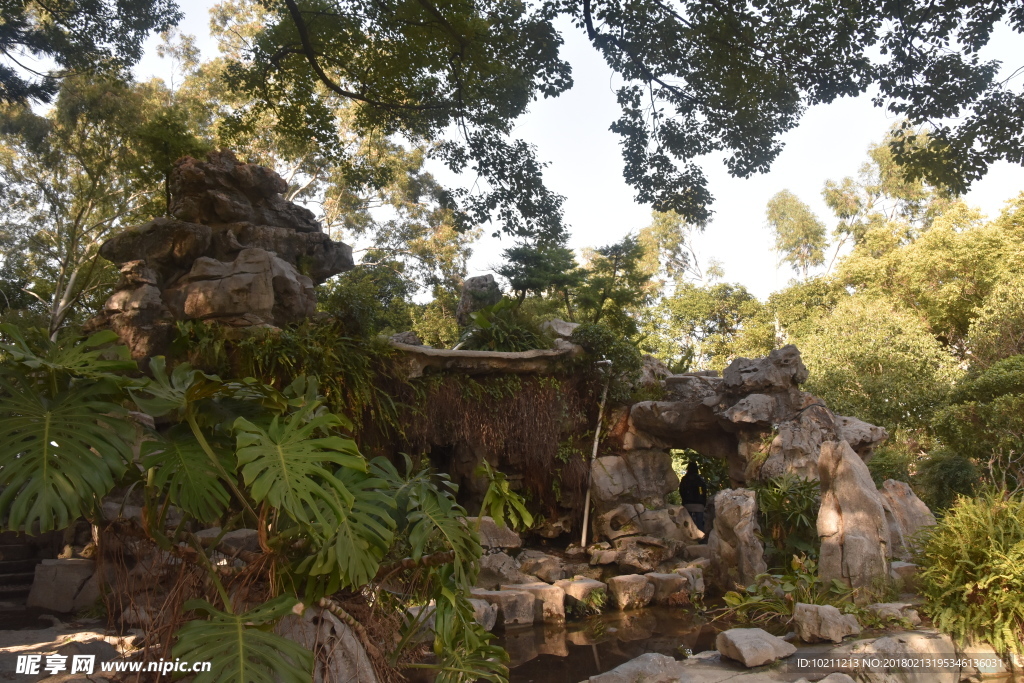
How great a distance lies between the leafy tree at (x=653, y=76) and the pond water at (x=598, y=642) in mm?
4957

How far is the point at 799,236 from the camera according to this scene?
2380 centimetres

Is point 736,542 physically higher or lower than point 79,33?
lower

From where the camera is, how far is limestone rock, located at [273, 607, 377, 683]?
264 cm

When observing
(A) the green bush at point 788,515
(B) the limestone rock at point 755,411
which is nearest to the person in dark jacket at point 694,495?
(B) the limestone rock at point 755,411

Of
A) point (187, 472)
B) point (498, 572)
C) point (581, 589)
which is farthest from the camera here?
point (498, 572)

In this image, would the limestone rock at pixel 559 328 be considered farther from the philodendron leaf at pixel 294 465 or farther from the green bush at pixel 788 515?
the philodendron leaf at pixel 294 465

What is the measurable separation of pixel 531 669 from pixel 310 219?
6868 millimetres

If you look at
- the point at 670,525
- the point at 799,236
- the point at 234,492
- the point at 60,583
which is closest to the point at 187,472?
the point at 234,492

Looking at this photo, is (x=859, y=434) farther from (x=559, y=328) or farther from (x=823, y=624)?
(x=823, y=624)

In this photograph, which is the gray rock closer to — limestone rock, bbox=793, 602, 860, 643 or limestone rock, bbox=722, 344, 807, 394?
limestone rock, bbox=793, 602, 860, 643

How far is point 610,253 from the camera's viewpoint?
517 inches

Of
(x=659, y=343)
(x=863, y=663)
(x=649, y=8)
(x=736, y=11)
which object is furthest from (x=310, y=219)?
(x=659, y=343)

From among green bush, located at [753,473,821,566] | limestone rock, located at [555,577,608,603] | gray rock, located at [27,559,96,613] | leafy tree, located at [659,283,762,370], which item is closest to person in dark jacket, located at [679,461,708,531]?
green bush, located at [753,473,821,566]

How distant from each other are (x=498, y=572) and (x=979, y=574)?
4885 millimetres
